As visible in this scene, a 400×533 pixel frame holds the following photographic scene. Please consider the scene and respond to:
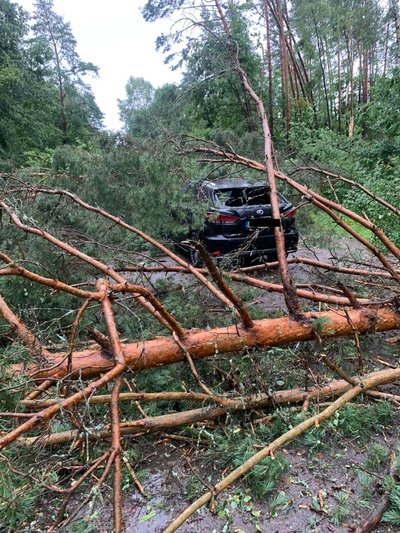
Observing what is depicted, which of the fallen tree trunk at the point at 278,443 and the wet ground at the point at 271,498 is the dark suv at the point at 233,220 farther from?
the wet ground at the point at 271,498

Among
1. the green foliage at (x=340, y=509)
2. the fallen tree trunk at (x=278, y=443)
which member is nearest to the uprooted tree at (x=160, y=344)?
the fallen tree trunk at (x=278, y=443)

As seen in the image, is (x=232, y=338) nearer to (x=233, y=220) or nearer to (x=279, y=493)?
(x=279, y=493)

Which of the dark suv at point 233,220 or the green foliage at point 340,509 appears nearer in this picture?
the green foliage at point 340,509

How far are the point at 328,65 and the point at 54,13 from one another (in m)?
17.2

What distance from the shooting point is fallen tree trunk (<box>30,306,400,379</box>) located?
7.15 ft

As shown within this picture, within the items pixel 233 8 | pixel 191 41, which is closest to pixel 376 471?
pixel 191 41

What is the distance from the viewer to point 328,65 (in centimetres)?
2091

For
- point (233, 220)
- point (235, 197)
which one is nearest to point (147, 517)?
point (233, 220)

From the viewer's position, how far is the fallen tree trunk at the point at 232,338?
2.18 m

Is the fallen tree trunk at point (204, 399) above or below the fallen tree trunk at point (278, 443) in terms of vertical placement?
below

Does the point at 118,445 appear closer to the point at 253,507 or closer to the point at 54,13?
the point at 253,507

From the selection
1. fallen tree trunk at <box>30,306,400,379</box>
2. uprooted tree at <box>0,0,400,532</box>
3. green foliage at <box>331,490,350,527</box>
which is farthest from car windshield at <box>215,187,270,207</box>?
green foliage at <box>331,490,350,527</box>

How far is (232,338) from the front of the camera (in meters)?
2.43

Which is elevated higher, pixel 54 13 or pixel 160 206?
pixel 54 13
